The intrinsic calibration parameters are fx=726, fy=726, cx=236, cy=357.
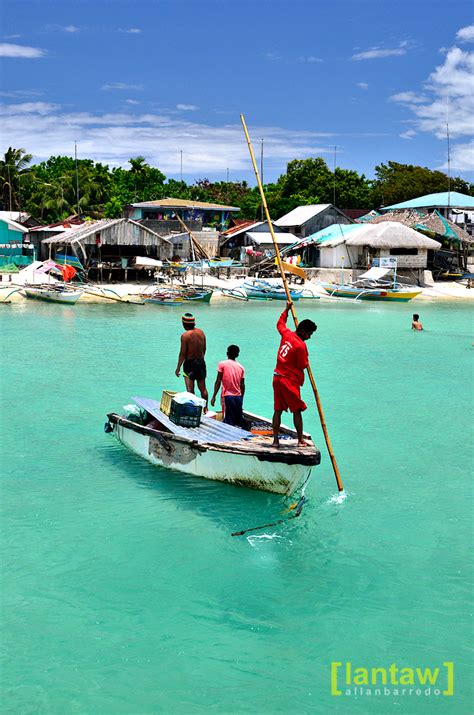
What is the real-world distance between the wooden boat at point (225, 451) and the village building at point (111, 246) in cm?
2814

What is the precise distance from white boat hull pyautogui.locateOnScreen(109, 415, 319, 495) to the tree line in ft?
137

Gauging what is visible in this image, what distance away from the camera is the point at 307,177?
2329 inches

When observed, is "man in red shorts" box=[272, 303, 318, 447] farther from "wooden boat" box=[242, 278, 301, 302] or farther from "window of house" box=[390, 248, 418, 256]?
"window of house" box=[390, 248, 418, 256]

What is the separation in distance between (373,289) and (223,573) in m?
33.3

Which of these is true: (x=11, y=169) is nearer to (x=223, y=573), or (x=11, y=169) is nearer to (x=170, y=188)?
(x=170, y=188)

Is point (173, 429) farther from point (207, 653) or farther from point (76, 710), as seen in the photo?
point (76, 710)

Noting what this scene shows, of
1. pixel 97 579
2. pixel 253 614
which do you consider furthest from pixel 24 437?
pixel 253 614

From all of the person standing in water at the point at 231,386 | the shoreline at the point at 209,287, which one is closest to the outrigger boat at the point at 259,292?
the shoreline at the point at 209,287

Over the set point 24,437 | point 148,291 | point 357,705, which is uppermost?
point 148,291

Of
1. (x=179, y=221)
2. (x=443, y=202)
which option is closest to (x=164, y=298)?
(x=179, y=221)

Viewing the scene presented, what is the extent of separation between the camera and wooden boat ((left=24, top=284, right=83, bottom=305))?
3312 centimetres

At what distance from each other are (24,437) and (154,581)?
17.8 feet

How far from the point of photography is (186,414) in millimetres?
9312

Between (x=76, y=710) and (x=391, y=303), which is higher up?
(x=391, y=303)
